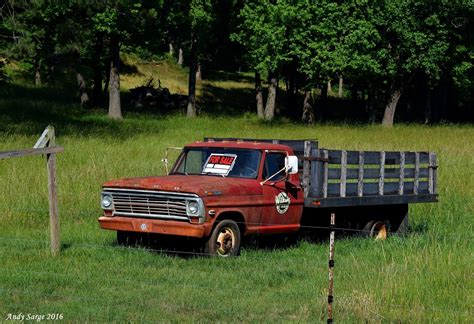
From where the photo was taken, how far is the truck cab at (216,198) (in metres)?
12.7

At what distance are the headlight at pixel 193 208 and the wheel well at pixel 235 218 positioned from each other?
1.55 feet

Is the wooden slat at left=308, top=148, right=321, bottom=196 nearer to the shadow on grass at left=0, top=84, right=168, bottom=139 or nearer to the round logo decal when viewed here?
the round logo decal

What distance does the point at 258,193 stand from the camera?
13.6m

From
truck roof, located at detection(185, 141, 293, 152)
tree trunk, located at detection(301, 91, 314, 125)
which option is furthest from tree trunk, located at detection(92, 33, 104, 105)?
truck roof, located at detection(185, 141, 293, 152)

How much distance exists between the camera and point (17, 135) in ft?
100.0

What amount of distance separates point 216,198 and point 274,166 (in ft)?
5.80

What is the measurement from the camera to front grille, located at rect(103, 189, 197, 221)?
12.8 m

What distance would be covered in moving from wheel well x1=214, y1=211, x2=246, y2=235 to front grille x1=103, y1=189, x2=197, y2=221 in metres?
0.59

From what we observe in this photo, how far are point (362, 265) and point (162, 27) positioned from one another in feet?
127

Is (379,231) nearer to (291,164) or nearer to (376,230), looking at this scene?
(376,230)

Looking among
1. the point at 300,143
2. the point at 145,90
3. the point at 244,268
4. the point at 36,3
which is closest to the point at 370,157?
the point at 300,143

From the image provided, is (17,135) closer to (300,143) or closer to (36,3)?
(36,3)

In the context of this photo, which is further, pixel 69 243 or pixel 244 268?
pixel 69 243

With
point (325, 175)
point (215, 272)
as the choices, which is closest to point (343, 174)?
point (325, 175)
